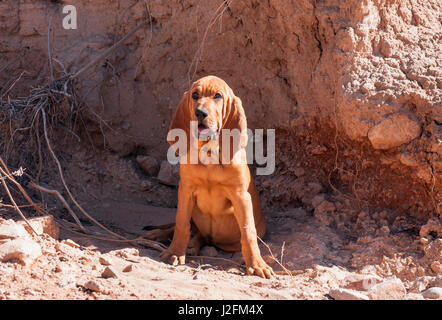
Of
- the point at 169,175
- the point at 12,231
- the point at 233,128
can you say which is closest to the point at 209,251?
the point at 233,128

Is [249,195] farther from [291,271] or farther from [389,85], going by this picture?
[389,85]

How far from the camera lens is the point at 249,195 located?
15.4 ft

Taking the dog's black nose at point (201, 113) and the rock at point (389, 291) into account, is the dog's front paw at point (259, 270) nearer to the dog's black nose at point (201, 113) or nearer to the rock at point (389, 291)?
the rock at point (389, 291)

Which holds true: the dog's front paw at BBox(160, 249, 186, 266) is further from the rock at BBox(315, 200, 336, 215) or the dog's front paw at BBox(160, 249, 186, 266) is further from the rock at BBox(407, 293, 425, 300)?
the rock at BBox(407, 293, 425, 300)

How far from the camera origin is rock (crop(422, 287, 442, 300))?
3.71 m

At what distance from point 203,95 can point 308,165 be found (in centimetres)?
183

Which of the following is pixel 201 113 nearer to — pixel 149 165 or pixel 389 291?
pixel 389 291

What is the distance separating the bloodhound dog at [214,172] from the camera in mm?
4449

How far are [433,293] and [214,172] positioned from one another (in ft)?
6.71

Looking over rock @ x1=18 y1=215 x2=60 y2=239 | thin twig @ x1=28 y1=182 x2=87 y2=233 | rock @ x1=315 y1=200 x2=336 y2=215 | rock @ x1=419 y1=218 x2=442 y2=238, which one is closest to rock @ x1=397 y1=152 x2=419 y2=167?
rock @ x1=419 y1=218 x2=442 y2=238

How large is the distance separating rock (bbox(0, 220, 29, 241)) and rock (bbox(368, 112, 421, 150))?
337 cm

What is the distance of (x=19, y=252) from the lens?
11.6ft
